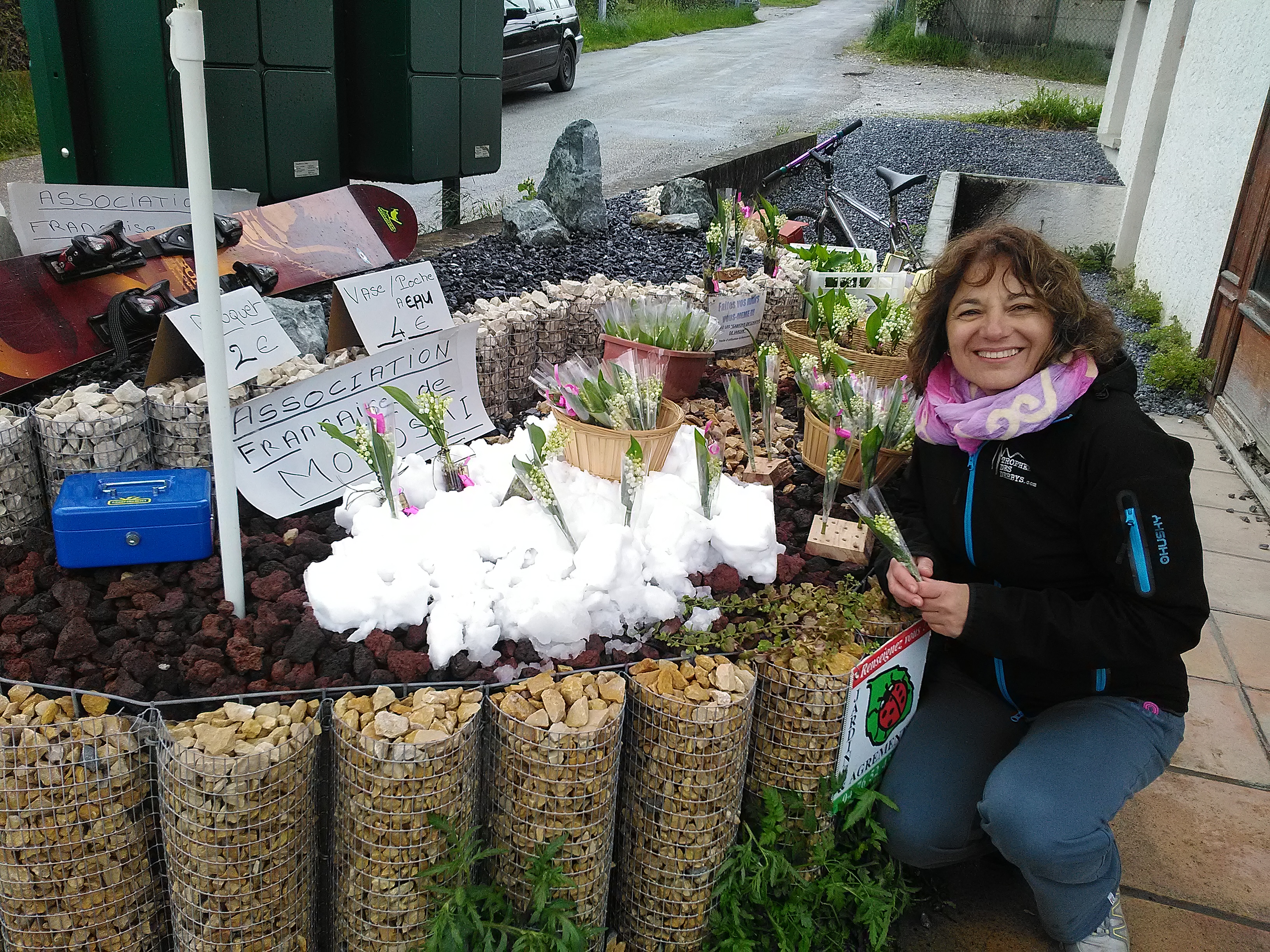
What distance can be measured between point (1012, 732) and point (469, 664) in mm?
1183

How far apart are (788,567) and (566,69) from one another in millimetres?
12871

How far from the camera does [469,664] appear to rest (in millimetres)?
1839

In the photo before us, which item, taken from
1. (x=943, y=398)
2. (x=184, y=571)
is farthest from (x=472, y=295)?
(x=943, y=398)

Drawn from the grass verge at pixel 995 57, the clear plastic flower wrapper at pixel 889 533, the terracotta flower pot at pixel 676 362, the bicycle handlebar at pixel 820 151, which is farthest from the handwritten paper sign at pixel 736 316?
the grass verge at pixel 995 57

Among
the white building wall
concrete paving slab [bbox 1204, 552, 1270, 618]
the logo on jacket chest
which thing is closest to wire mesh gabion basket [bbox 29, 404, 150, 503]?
the logo on jacket chest

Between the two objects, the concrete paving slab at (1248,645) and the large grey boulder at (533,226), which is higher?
the large grey boulder at (533,226)

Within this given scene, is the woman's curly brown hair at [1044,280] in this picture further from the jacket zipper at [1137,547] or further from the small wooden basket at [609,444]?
the small wooden basket at [609,444]

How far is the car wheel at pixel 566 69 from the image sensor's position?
13.4 m

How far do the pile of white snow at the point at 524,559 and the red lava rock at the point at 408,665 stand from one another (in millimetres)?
29

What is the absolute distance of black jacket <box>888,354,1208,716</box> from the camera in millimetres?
1789

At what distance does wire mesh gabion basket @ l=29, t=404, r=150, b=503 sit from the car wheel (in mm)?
12432

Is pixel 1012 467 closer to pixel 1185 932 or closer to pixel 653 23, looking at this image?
pixel 1185 932

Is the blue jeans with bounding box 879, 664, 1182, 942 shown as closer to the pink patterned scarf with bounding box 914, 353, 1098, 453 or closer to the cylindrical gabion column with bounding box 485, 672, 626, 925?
the pink patterned scarf with bounding box 914, 353, 1098, 453

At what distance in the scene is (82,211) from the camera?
306cm
